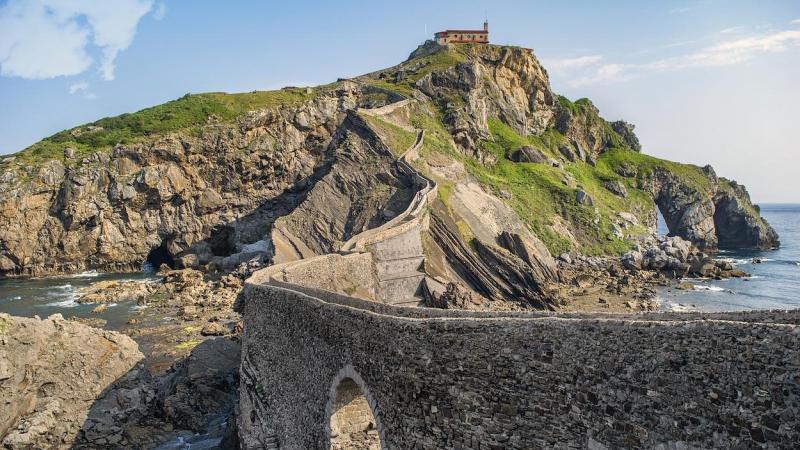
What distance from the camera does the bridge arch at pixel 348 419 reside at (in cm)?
1386

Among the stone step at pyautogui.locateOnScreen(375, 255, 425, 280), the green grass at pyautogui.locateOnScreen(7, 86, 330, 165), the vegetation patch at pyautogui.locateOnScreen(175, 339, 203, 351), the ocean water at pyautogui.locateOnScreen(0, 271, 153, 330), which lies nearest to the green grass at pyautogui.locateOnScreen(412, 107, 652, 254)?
the stone step at pyautogui.locateOnScreen(375, 255, 425, 280)

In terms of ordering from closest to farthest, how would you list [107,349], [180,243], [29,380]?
[29,380] → [107,349] → [180,243]

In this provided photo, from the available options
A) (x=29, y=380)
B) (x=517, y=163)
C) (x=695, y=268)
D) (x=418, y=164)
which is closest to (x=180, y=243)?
(x=418, y=164)

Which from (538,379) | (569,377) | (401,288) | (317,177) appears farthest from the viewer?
(317,177)

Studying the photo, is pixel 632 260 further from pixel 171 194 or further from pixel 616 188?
pixel 171 194

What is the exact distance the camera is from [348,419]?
14133 millimetres

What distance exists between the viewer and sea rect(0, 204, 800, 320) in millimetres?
47312

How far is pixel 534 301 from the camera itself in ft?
153

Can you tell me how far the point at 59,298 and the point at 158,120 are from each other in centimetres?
3245

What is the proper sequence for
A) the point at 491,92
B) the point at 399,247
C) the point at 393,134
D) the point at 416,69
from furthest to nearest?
the point at 416,69, the point at 491,92, the point at 393,134, the point at 399,247

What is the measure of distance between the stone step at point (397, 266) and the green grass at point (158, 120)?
1759 inches

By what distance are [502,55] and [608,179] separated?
974 inches

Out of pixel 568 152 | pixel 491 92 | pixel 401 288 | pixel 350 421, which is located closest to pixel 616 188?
pixel 568 152

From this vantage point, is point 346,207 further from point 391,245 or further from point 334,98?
point 334,98
